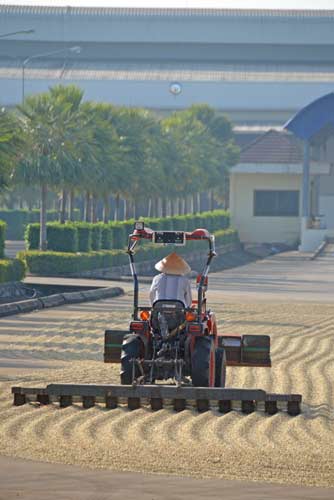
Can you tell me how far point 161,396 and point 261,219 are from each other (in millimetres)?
72071

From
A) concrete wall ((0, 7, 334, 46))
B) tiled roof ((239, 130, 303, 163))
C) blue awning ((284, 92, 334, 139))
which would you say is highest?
concrete wall ((0, 7, 334, 46))

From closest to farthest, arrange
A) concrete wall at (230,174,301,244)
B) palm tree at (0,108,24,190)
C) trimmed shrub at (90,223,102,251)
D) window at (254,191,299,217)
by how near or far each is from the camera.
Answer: palm tree at (0,108,24,190), trimmed shrub at (90,223,102,251), window at (254,191,299,217), concrete wall at (230,174,301,244)

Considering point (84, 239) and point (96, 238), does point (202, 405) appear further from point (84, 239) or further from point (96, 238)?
point (96, 238)

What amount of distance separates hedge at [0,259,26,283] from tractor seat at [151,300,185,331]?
71.5ft

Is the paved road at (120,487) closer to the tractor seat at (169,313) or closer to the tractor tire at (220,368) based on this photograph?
the tractor seat at (169,313)

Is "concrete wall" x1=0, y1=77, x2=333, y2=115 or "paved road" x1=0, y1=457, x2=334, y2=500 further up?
"concrete wall" x1=0, y1=77, x2=333, y2=115

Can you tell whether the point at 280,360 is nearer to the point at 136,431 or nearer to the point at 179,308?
the point at 179,308

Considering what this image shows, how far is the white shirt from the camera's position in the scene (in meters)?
16.4

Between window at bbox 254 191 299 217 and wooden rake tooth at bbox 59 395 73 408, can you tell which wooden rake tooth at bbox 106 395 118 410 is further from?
window at bbox 254 191 299 217

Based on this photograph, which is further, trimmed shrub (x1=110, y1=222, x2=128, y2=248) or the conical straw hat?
trimmed shrub (x1=110, y1=222, x2=128, y2=248)

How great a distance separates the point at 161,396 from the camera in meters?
15.6

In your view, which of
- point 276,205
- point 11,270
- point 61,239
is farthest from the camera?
point 276,205

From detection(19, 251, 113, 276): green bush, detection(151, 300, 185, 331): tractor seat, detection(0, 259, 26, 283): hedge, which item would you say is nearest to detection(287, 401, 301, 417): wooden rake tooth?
detection(151, 300, 185, 331): tractor seat

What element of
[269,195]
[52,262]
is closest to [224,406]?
[52,262]
